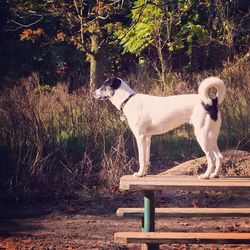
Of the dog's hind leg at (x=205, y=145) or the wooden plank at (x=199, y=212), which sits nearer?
the dog's hind leg at (x=205, y=145)

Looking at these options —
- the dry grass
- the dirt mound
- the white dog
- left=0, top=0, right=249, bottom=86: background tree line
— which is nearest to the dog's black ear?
the white dog

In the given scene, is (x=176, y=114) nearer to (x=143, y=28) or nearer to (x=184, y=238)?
(x=184, y=238)

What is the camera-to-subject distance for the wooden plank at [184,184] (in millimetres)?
5418

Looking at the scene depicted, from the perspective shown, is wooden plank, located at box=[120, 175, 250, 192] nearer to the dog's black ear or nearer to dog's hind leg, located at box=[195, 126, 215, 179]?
dog's hind leg, located at box=[195, 126, 215, 179]

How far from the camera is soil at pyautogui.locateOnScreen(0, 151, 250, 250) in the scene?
23.4 feet

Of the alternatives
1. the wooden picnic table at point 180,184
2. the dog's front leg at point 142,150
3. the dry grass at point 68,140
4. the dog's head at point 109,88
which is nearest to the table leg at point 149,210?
the wooden picnic table at point 180,184

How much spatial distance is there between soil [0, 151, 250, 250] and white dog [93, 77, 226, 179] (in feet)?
5.11

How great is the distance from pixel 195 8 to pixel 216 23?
4.53 feet

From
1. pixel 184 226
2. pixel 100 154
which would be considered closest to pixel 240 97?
pixel 100 154

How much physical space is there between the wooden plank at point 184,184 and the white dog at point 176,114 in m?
0.23

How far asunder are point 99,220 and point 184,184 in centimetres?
295

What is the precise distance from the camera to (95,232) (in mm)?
7617

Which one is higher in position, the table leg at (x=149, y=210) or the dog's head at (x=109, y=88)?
the dog's head at (x=109, y=88)

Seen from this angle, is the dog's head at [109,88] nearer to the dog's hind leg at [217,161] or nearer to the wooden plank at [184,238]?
the dog's hind leg at [217,161]
